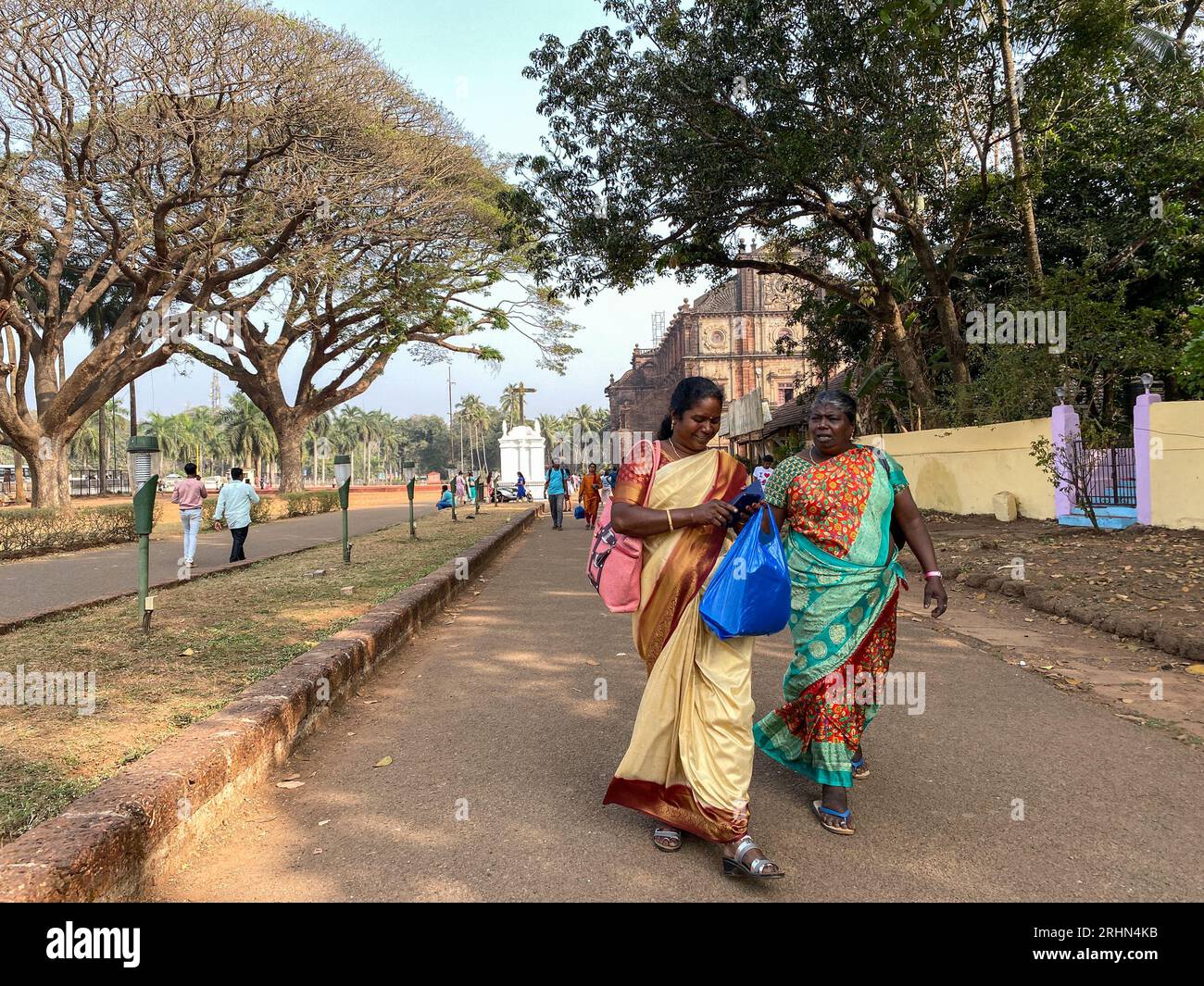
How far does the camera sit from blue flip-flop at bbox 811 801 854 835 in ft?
9.34

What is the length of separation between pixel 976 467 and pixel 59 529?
15.2 m

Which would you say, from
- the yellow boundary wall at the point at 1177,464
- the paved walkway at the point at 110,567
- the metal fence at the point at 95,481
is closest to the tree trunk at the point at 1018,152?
the yellow boundary wall at the point at 1177,464

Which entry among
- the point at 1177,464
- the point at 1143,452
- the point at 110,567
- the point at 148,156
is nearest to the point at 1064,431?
the point at 1143,452

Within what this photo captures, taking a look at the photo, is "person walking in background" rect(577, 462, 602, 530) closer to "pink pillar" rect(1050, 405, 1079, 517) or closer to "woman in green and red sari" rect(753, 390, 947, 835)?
"pink pillar" rect(1050, 405, 1079, 517)

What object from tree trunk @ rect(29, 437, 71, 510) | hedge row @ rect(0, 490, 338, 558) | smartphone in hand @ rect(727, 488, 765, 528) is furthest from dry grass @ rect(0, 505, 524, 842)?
tree trunk @ rect(29, 437, 71, 510)

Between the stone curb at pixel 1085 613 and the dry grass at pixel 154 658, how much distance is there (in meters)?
5.67

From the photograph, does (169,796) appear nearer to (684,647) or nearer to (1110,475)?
(684,647)

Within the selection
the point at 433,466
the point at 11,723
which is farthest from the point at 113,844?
the point at 433,466

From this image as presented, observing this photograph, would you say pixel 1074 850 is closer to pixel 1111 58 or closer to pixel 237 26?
pixel 1111 58

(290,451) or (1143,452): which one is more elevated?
(290,451)

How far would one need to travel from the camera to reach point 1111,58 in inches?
475

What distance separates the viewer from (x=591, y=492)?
17375 millimetres

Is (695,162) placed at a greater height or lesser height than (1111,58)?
lesser
